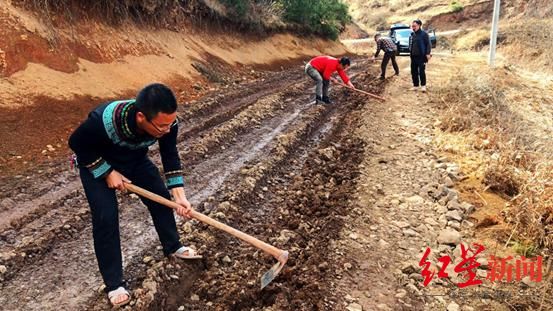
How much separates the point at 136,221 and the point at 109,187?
1400mm

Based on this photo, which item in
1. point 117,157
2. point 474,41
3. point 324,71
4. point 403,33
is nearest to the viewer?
point 117,157

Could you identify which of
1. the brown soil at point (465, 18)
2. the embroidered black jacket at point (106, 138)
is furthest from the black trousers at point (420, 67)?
the brown soil at point (465, 18)

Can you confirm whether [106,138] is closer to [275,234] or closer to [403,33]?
[275,234]

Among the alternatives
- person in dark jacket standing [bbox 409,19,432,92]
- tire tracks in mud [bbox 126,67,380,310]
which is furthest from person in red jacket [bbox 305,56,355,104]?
tire tracks in mud [bbox 126,67,380,310]

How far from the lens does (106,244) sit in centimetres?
288

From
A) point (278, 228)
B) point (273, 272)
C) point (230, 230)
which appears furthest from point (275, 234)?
point (230, 230)

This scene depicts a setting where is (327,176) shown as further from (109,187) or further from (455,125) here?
(109,187)

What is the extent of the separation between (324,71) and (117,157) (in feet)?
23.5

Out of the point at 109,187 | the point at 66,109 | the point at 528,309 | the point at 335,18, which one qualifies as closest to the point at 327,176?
the point at 528,309

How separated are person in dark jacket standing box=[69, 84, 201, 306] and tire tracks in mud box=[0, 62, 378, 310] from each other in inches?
15.8

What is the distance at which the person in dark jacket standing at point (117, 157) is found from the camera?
2574 millimetres

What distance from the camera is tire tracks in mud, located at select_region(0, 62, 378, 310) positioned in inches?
124

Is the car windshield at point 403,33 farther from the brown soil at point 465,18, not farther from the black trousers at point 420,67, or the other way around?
the brown soil at point 465,18

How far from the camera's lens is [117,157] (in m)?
2.92
